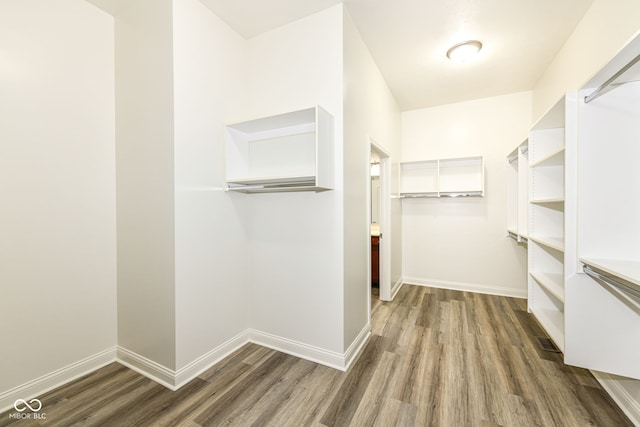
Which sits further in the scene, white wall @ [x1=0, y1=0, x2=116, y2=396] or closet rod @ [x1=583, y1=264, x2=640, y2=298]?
white wall @ [x1=0, y1=0, x2=116, y2=396]

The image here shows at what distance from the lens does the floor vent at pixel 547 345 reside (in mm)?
2432

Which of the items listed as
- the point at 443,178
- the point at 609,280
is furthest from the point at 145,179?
the point at 443,178

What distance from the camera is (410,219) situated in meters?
4.45

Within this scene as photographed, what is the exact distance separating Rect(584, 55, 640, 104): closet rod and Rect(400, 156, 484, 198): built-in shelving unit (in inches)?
95.4

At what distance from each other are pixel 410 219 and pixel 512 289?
1.69m

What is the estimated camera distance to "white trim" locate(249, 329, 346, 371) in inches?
85.8

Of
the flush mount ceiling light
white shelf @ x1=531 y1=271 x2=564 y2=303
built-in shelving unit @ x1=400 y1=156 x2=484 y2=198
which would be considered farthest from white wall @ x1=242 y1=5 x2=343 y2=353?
built-in shelving unit @ x1=400 y1=156 x2=484 y2=198

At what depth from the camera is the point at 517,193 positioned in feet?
11.7

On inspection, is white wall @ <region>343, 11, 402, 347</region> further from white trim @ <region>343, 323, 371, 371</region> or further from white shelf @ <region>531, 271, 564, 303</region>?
white shelf @ <region>531, 271, 564, 303</region>

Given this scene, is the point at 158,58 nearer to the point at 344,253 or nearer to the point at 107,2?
the point at 107,2

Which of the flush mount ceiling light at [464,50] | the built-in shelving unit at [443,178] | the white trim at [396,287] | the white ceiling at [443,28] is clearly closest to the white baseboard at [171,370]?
the white trim at [396,287]

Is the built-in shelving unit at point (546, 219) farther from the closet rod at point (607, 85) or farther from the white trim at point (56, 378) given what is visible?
the white trim at point (56, 378)

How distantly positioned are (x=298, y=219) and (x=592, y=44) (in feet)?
9.13

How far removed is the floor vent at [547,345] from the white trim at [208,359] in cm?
274
